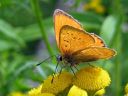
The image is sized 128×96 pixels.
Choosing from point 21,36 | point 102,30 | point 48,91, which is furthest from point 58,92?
point 21,36

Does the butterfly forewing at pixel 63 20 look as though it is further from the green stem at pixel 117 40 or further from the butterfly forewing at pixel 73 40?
the green stem at pixel 117 40

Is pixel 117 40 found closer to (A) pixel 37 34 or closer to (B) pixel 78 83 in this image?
(A) pixel 37 34

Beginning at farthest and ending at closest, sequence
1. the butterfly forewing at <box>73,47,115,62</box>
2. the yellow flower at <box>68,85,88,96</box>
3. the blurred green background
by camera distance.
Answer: the blurred green background
the yellow flower at <box>68,85,88,96</box>
the butterfly forewing at <box>73,47,115,62</box>

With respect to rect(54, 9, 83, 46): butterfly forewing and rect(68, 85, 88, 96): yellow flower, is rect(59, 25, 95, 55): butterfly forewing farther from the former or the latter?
rect(68, 85, 88, 96): yellow flower

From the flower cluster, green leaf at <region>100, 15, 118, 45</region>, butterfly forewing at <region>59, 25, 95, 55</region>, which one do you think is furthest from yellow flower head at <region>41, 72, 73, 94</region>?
green leaf at <region>100, 15, 118, 45</region>

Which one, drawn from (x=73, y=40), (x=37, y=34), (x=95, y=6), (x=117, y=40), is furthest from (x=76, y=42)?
(x=95, y=6)

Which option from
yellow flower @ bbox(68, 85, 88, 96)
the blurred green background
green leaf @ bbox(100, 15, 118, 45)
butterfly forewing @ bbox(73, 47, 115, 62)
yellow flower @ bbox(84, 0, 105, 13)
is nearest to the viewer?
butterfly forewing @ bbox(73, 47, 115, 62)

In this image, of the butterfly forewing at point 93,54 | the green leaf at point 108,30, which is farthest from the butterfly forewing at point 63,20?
the green leaf at point 108,30
